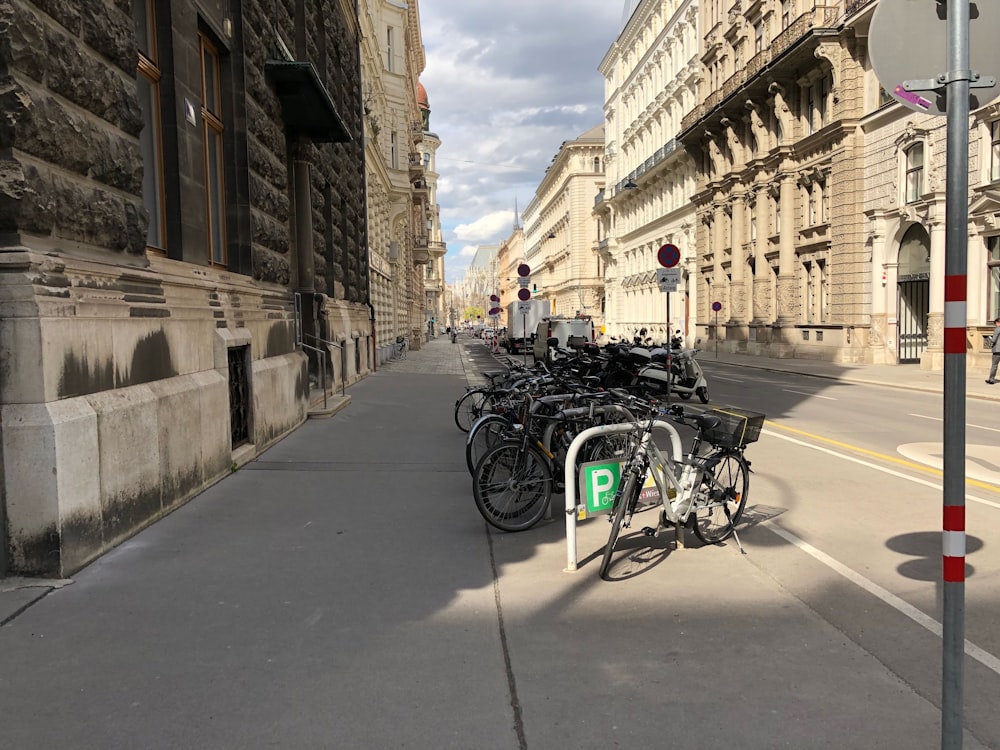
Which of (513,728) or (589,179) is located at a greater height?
(589,179)

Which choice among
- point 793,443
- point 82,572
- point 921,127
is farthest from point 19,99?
point 921,127

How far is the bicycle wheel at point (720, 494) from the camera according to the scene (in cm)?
523

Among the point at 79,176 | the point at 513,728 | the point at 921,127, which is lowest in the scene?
the point at 513,728

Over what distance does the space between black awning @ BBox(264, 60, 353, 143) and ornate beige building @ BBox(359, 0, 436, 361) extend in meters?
12.9

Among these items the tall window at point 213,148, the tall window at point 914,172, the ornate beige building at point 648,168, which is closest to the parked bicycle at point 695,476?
the tall window at point 213,148

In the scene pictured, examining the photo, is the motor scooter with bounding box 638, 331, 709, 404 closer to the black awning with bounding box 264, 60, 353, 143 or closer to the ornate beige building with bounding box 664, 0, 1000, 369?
the black awning with bounding box 264, 60, 353, 143

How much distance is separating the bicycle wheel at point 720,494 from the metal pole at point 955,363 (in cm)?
278

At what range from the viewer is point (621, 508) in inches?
188

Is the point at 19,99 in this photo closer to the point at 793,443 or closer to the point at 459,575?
the point at 459,575

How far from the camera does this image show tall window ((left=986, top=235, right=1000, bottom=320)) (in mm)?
20375

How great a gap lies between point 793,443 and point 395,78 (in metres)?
33.5

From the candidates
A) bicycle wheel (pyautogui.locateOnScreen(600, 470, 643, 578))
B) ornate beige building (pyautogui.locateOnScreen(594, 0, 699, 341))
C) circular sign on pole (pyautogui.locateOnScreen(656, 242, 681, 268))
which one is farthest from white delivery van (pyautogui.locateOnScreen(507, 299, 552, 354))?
bicycle wheel (pyautogui.locateOnScreen(600, 470, 643, 578))

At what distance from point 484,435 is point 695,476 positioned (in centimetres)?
305

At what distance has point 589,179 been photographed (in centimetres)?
8331
